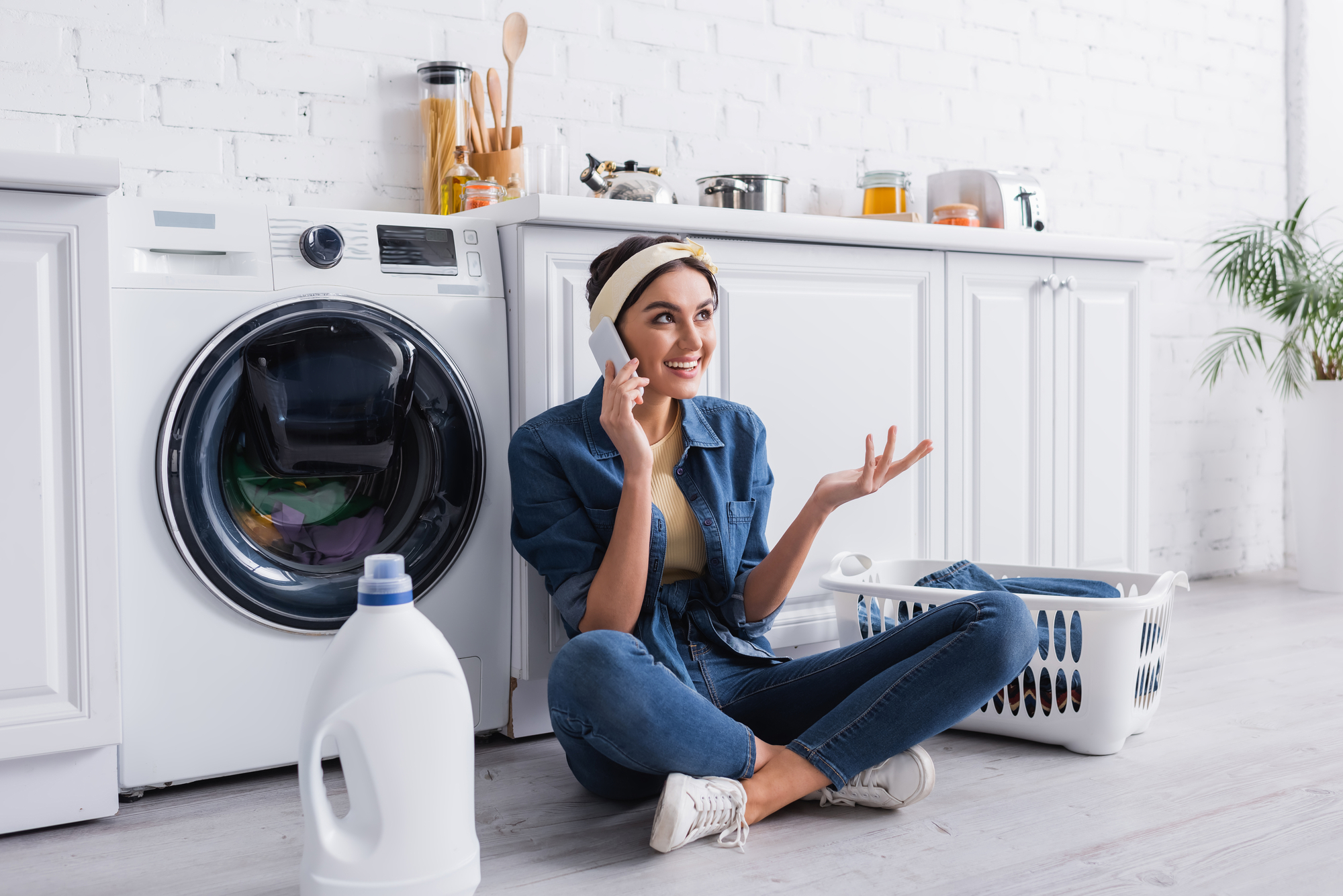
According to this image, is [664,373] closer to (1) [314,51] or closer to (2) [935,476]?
(2) [935,476]

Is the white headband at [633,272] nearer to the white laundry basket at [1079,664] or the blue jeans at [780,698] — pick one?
the blue jeans at [780,698]

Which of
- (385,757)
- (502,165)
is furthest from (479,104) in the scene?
(385,757)

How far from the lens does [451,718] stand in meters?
1.11

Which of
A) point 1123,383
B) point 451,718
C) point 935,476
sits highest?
point 1123,383

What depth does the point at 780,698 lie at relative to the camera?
4.81 feet

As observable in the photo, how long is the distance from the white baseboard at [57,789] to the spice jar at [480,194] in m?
1.00

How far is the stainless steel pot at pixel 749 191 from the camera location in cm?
212

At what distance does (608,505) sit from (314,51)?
108 centimetres

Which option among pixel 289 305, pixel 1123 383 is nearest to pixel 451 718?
pixel 289 305

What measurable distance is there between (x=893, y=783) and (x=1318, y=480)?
83.0 inches

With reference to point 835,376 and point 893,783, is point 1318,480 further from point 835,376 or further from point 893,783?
point 893,783

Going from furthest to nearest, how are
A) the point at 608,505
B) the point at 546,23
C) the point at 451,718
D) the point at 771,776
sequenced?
the point at 546,23, the point at 608,505, the point at 771,776, the point at 451,718

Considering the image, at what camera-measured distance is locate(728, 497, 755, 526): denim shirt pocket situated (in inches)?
60.7

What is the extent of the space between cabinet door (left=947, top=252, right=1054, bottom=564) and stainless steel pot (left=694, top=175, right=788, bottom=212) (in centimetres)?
35
